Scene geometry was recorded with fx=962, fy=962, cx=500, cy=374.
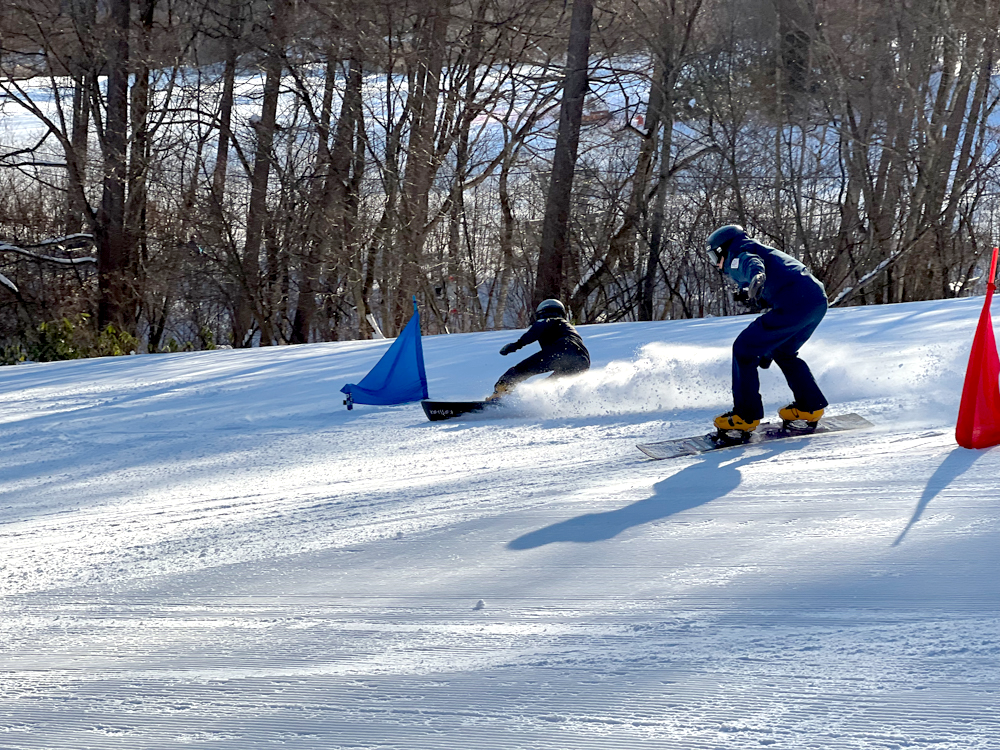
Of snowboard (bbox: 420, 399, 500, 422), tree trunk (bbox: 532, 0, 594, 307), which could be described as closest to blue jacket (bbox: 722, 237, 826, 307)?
snowboard (bbox: 420, 399, 500, 422)

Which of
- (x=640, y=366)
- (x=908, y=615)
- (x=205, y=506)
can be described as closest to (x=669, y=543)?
(x=908, y=615)

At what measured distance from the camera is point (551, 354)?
26.8ft

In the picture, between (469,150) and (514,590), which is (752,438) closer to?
(514,590)

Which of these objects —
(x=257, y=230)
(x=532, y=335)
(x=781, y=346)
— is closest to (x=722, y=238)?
(x=781, y=346)

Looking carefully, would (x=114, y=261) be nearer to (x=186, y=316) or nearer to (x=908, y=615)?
(x=186, y=316)

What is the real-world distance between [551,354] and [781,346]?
265 centimetres

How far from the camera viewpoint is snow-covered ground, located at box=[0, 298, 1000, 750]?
2.40m

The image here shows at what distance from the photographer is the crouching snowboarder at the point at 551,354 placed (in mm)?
8156

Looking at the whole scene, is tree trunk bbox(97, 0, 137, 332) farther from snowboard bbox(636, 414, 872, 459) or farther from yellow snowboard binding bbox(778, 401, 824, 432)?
yellow snowboard binding bbox(778, 401, 824, 432)

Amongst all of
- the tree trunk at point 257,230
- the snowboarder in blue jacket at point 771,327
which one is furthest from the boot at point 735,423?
the tree trunk at point 257,230

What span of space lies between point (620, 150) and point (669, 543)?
74.5 ft

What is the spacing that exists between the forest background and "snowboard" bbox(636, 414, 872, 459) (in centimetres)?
1603

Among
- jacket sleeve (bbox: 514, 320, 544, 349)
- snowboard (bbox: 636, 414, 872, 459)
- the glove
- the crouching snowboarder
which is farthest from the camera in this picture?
the crouching snowboarder

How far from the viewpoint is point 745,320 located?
12.2 meters
